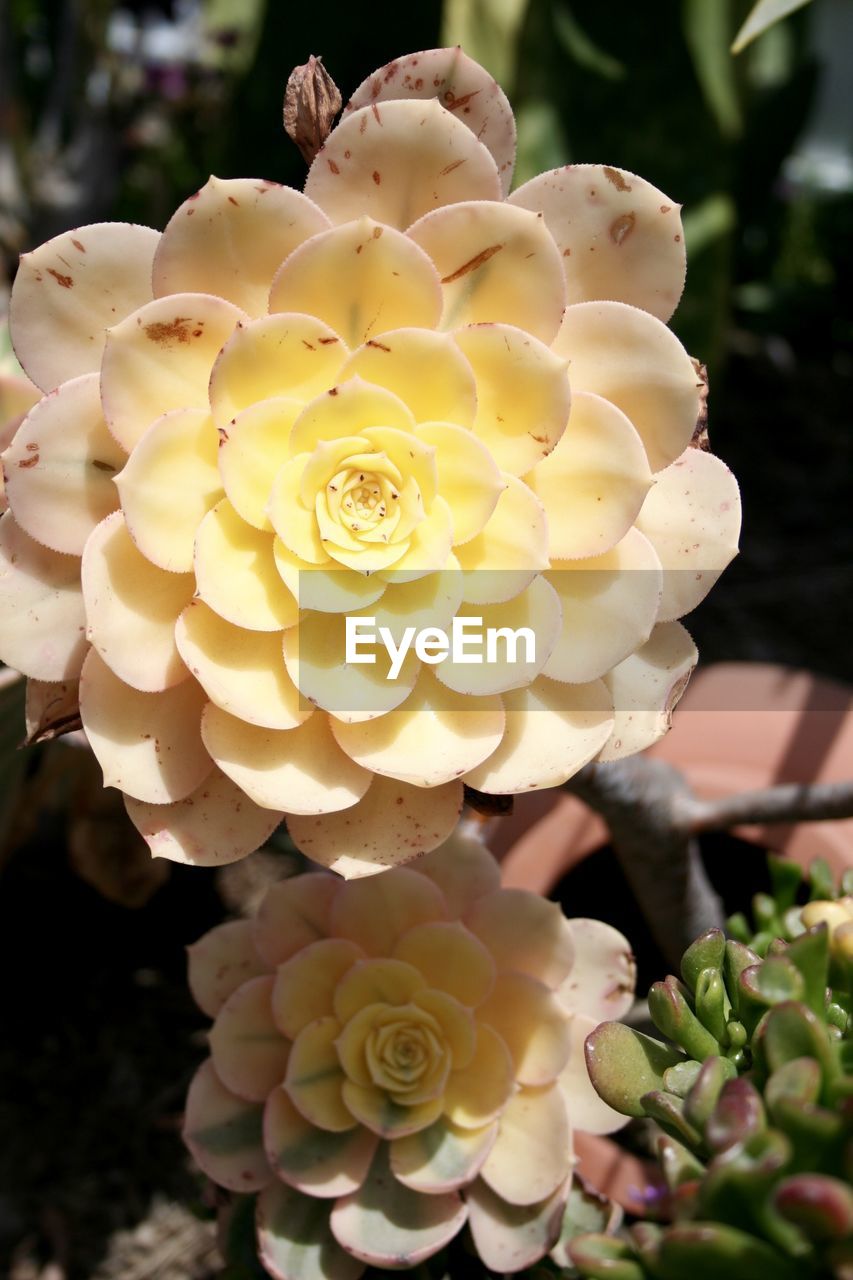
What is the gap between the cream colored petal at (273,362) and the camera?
0.42 m

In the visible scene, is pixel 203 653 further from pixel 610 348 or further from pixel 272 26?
pixel 272 26

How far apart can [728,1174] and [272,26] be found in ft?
5.79

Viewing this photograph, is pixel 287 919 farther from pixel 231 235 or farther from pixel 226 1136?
pixel 231 235

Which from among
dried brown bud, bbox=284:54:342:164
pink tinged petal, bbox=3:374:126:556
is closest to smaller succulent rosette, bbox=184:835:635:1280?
pink tinged petal, bbox=3:374:126:556

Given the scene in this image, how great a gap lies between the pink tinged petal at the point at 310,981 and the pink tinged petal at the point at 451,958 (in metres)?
0.03

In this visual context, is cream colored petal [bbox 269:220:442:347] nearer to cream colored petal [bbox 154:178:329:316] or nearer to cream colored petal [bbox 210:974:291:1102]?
cream colored petal [bbox 154:178:329:316]

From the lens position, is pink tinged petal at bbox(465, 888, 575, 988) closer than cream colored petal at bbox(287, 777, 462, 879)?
No

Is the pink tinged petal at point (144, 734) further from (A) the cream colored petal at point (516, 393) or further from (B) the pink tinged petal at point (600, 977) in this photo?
(B) the pink tinged petal at point (600, 977)

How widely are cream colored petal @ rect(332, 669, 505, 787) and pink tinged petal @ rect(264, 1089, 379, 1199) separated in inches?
9.6

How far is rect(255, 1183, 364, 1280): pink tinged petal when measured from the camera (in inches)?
21.9

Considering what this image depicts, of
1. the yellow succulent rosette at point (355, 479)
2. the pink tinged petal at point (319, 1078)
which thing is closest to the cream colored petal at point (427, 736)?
the yellow succulent rosette at point (355, 479)

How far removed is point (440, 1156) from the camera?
56cm

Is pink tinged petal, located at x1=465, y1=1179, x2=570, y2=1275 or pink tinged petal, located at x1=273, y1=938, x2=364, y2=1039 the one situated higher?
pink tinged petal, located at x1=273, y1=938, x2=364, y2=1039

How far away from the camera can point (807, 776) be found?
811 mm
